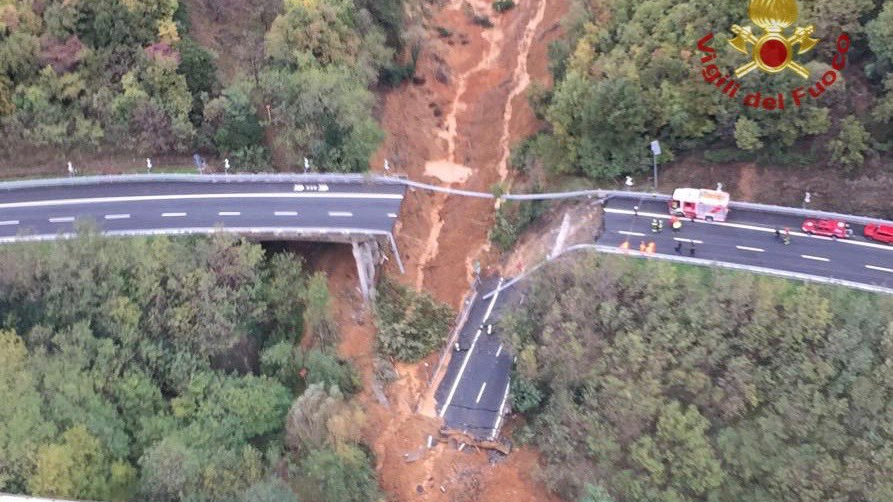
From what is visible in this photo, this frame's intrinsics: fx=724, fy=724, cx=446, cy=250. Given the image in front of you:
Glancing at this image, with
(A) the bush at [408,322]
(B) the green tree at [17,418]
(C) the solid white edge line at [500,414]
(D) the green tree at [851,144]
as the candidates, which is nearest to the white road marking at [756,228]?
(D) the green tree at [851,144]

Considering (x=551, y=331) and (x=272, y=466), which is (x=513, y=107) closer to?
(x=551, y=331)

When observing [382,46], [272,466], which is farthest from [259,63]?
[272,466]

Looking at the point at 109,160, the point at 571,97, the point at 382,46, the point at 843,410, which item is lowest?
the point at 843,410

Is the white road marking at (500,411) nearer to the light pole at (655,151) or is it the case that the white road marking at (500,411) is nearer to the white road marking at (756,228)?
the white road marking at (756,228)

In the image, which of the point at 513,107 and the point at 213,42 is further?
the point at 513,107

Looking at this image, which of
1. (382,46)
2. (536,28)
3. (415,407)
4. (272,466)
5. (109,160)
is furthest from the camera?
(536,28)

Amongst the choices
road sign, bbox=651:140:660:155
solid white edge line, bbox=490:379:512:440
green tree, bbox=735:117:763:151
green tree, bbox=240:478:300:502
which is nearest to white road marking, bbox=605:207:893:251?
road sign, bbox=651:140:660:155

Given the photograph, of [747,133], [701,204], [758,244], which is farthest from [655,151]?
[758,244]

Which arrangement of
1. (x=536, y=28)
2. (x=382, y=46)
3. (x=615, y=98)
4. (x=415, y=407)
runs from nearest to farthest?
(x=415, y=407) < (x=615, y=98) < (x=382, y=46) < (x=536, y=28)
